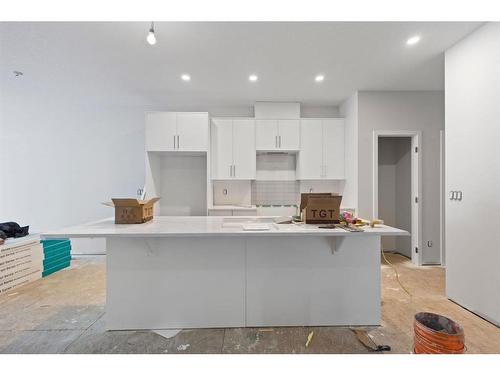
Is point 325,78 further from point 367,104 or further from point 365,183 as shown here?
point 365,183

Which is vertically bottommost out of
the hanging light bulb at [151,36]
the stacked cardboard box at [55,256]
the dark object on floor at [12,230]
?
the stacked cardboard box at [55,256]

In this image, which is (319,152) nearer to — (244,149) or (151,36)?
(244,149)

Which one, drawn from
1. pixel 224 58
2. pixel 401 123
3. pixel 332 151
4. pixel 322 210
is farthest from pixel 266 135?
pixel 322 210

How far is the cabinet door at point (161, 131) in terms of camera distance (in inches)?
151

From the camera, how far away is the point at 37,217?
14.5ft

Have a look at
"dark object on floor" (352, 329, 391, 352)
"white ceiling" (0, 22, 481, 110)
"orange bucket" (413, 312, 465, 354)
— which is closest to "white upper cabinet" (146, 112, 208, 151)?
"white ceiling" (0, 22, 481, 110)

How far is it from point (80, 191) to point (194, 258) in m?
3.55

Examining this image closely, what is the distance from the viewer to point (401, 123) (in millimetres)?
3725

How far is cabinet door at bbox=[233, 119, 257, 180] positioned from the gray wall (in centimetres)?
166

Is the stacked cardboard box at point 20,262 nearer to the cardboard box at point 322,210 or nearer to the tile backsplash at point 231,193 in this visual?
the tile backsplash at point 231,193

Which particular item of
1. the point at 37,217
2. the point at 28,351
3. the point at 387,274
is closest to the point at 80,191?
the point at 37,217

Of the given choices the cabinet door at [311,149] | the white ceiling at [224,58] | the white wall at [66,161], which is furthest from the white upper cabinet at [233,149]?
the white wall at [66,161]

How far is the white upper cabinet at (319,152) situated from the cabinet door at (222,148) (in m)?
1.20

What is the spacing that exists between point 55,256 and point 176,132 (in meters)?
2.54
